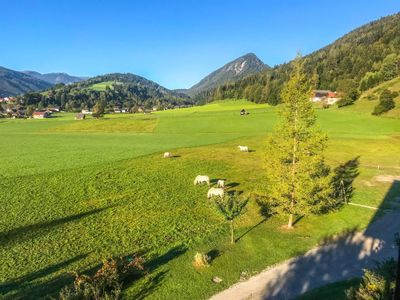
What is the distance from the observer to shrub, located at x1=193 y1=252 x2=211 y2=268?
25609 mm

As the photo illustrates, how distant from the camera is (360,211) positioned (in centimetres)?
3634

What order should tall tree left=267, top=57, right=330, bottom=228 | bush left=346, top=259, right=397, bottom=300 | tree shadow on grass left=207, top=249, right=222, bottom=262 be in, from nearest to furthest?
bush left=346, top=259, right=397, bottom=300 → tree shadow on grass left=207, top=249, right=222, bottom=262 → tall tree left=267, top=57, right=330, bottom=228

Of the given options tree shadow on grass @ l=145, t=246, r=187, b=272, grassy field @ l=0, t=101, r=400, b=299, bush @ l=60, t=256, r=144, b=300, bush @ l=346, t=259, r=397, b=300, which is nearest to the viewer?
bush @ l=346, t=259, r=397, b=300

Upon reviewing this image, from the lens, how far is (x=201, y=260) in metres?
25.6

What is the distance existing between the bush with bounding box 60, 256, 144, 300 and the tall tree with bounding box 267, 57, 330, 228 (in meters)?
14.4

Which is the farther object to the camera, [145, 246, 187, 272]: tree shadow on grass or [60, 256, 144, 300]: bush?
[145, 246, 187, 272]: tree shadow on grass

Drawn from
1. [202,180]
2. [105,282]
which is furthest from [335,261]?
[202,180]

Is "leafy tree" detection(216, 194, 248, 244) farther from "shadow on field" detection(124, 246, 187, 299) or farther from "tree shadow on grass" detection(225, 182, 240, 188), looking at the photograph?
"tree shadow on grass" detection(225, 182, 240, 188)

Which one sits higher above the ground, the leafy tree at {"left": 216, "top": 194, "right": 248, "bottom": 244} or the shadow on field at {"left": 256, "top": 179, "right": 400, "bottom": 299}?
the leafy tree at {"left": 216, "top": 194, "right": 248, "bottom": 244}

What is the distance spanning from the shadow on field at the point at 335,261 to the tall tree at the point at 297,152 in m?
4.11

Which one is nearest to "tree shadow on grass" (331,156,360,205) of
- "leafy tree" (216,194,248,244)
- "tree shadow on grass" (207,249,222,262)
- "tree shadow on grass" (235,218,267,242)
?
"tree shadow on grass" (235,218,267,242)

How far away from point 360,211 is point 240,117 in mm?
97688

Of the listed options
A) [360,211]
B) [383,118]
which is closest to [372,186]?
[360,211]

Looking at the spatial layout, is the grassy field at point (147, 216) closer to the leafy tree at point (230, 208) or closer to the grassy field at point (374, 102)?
the leafy tree at point (230, 208)
